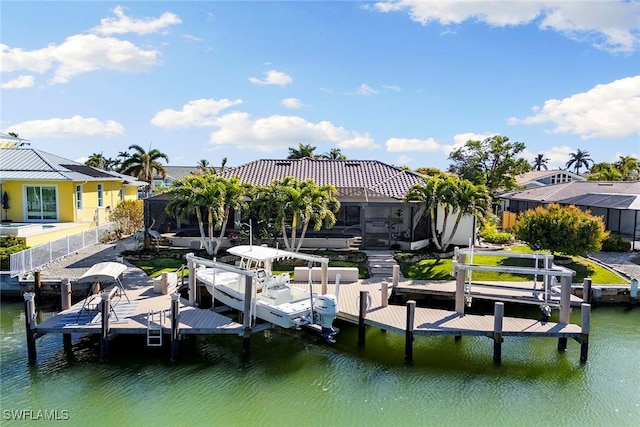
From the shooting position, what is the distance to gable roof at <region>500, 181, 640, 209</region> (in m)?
29.6

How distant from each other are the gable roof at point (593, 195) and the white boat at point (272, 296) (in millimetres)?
23716

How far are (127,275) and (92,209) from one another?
11.8m

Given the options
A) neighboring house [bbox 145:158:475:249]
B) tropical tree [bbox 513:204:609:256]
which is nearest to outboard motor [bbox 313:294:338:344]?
neighboring house [bbox 145:158:475:249]

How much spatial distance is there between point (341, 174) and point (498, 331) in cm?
1694

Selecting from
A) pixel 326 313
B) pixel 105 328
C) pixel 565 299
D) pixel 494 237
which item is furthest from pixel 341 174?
pixel 105 328

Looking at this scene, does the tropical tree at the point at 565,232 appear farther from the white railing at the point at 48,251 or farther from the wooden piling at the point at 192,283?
the white railing at the point at 48,251

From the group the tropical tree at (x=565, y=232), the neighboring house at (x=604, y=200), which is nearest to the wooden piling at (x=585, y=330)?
the tropical tree at (x=565, y=232)

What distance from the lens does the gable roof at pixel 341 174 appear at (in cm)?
2634

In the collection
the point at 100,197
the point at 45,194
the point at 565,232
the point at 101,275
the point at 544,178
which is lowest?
the point at 101,275

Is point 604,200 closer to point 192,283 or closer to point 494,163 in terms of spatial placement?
point 494,163

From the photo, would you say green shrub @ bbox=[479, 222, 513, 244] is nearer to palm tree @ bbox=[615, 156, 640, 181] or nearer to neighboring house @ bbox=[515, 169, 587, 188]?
neighboring house @ bbox=[515, 169, 587, 188]

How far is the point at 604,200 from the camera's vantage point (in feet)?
102

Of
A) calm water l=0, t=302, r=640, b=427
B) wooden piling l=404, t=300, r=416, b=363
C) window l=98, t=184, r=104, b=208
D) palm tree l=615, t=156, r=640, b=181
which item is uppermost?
palm tree l=615, t=156, r=640, b=181

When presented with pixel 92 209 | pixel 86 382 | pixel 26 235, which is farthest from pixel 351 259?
pixel 92 209
